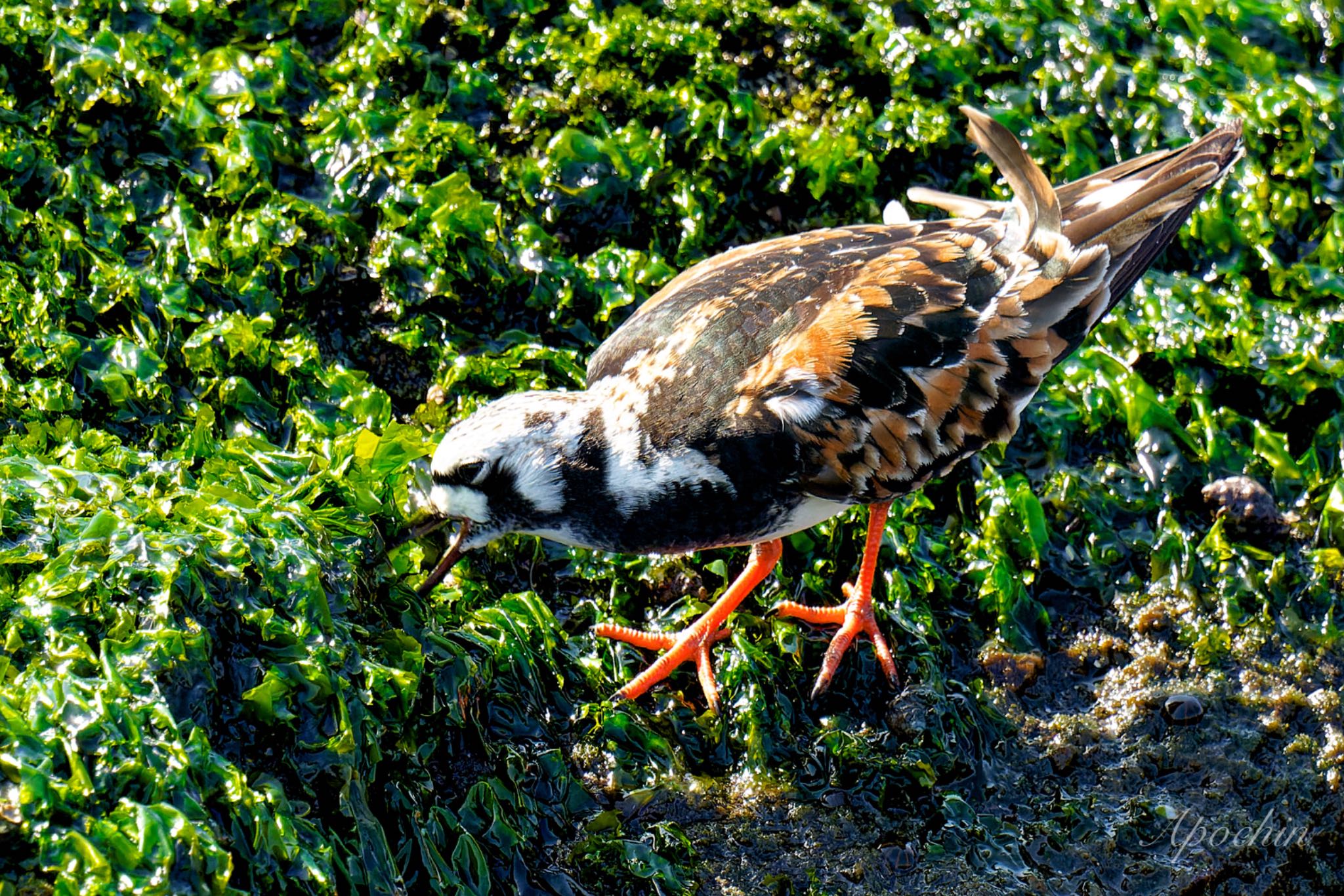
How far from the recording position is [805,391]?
3.67m

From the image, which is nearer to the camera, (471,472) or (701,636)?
(471,472)

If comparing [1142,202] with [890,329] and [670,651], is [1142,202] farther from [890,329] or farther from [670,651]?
[670,651]

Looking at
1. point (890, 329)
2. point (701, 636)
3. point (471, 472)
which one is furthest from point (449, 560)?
point (890, 329)

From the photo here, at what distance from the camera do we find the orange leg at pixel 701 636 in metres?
3.94

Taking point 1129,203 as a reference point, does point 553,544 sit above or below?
below

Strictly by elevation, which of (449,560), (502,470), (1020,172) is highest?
(1020,172)

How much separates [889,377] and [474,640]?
4.93ft

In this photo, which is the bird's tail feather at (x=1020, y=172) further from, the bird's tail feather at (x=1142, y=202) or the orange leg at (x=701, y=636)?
the orange leg at (x=701, y=636)

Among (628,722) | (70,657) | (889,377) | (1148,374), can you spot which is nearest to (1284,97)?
(1148,374)

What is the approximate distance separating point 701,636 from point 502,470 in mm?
953

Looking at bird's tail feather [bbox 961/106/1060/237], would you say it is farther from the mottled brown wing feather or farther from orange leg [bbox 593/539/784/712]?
orange leg [bbox 593/539/784/712]

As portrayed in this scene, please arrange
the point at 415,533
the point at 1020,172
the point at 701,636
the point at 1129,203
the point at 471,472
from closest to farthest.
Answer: the point at 471,472 < the point at 415,533 < the point at 1020,172 < the point at 701,636 < the point at 1129,203

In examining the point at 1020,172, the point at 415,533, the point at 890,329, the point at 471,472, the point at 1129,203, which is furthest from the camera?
the point at 1129,203

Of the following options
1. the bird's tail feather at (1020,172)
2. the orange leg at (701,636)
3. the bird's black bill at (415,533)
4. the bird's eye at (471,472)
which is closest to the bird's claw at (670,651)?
the orange leg at (701,636)
